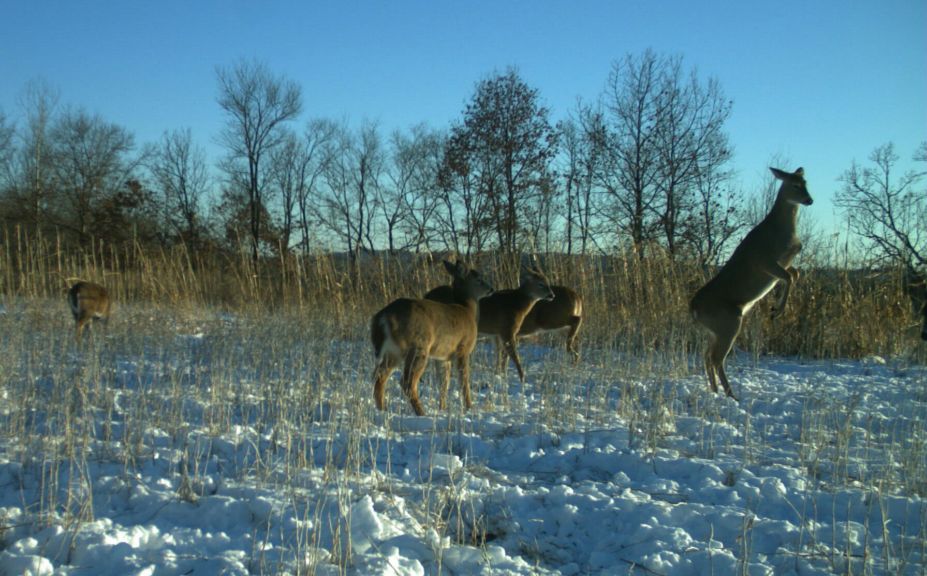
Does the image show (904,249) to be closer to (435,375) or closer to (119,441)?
(435,375)

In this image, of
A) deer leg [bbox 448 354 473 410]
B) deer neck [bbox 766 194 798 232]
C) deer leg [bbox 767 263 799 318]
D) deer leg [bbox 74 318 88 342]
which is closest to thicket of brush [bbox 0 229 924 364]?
deer leg [bbox 74 318 88 342]

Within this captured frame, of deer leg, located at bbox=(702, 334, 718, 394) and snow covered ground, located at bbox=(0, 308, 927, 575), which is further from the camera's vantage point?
deer leg, located at bbox=(702, 334, 718, 394)

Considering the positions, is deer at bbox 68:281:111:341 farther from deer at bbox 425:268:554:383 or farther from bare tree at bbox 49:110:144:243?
bare tree at bbox 49:110:144:243

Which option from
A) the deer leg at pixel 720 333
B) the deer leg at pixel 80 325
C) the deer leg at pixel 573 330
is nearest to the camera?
the deer leg at pixel 720 333

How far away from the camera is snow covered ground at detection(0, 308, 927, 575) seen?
306cm

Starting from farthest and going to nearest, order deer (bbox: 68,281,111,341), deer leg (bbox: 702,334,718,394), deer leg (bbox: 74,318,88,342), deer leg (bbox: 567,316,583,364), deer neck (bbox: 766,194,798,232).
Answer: deer (bbox: 68,281,111,341)
deer leg (bbox: 567,316,583,364)
deer leg (bbox: 74,318,88,342)
deer neck (bbox: 766,194,798,232)
deer leg (bbox: 702,334,718,394)

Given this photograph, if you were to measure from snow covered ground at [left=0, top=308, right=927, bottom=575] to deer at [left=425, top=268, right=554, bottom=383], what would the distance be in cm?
231

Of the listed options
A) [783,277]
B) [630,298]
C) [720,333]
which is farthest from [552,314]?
[783,277]

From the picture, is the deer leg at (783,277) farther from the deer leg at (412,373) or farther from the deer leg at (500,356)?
the deer leg at (412,373)

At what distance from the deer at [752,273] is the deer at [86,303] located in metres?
9.27

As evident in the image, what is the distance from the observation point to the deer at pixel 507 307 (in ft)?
29.8

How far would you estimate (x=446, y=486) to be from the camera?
393 centimetres

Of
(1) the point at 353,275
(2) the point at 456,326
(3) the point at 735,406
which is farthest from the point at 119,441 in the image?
(1) the point at 353,275

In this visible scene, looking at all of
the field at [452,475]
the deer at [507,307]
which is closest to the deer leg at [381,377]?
the field at [452,475]
